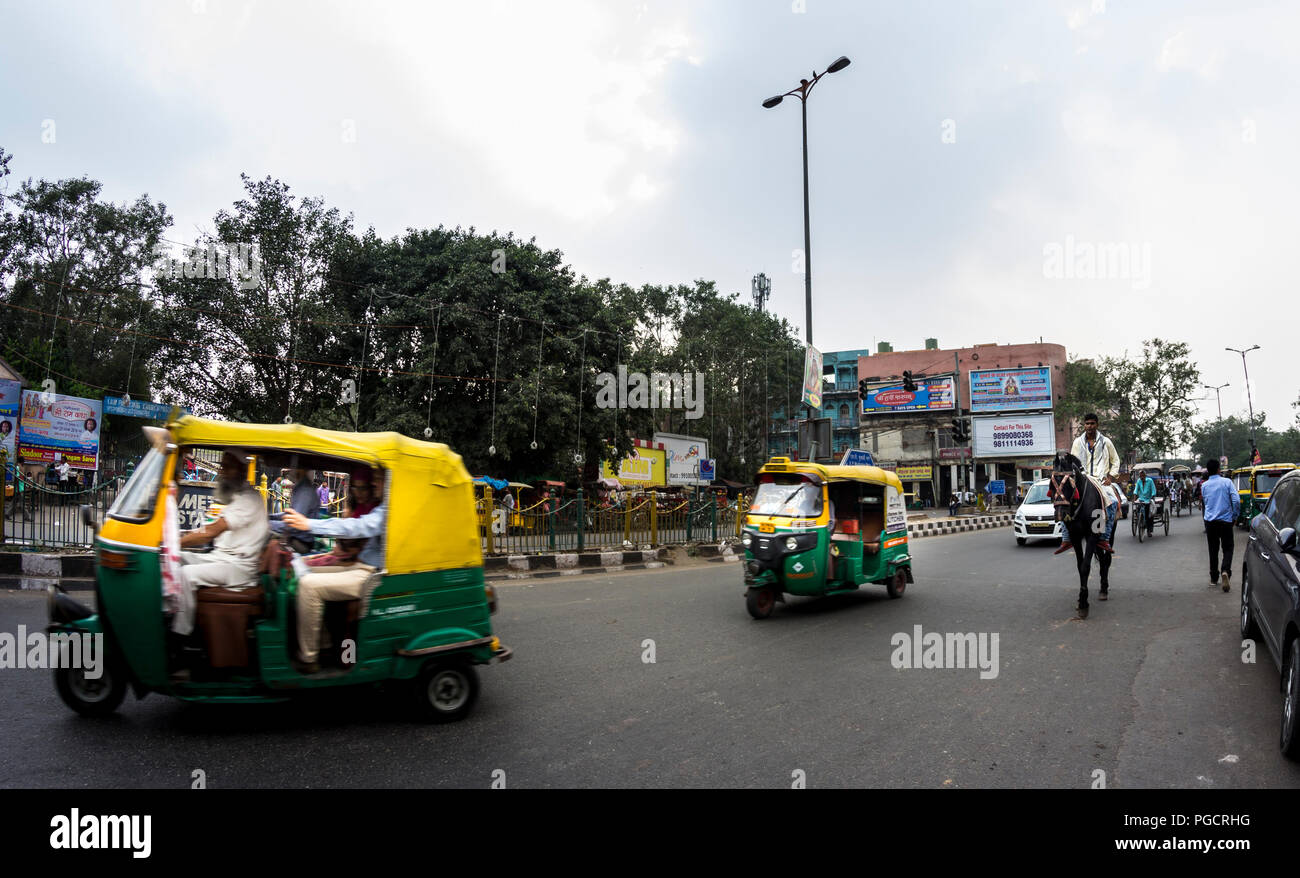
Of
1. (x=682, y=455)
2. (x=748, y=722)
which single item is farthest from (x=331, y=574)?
(x=682, y=455)

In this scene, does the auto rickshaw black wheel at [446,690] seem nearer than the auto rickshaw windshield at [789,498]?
Yes

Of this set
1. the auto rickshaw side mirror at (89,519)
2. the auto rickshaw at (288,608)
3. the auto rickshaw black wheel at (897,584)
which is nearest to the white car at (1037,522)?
the auto rickshaw black wheel at (897,584)

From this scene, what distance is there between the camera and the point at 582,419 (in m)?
24.9

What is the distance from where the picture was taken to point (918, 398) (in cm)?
5447

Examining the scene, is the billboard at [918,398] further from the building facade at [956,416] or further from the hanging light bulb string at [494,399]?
the hanging light bulb string at [494,399]

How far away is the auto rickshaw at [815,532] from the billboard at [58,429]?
25.8 m

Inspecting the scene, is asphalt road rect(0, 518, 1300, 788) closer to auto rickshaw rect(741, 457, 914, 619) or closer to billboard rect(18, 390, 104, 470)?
auto rickshaw rect(741, 457, 914, 619)

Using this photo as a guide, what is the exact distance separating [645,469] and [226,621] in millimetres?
37454

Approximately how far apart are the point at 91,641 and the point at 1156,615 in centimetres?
971

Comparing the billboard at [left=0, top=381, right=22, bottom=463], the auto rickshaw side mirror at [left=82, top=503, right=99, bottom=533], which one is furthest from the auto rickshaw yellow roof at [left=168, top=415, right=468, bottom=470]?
the billboard at [left=0, top=381, right=22, bottom=463]
